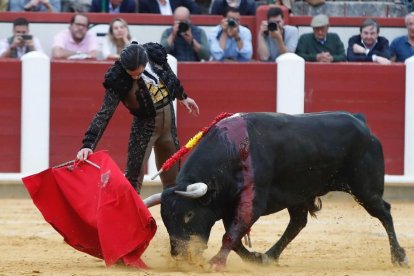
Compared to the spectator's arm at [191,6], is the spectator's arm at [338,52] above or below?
below

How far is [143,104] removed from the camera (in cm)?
690

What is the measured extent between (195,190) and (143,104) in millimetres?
790

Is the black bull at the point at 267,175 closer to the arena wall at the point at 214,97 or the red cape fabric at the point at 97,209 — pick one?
the red cape fabric at the point at 97,209

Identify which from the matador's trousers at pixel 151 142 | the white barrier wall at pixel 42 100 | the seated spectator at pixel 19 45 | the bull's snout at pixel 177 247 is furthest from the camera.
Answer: the seated spectator at pixel 19 45

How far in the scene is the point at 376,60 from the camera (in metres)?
11.4

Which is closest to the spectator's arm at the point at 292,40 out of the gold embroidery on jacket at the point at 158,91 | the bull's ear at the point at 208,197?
the gold embroidery on jacket at the point at 158,91

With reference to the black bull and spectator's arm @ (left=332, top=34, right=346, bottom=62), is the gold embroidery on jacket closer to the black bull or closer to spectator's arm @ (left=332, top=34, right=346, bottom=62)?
the black bull

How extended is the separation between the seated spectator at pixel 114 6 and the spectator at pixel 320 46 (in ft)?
5.36

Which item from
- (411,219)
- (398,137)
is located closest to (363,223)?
(411,219)

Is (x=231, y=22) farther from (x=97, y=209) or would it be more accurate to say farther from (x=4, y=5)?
(x=97, y=209)

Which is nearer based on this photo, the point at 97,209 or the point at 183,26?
the point at 97,209

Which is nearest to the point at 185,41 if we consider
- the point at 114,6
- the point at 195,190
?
the point at 114,6

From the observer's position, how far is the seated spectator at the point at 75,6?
39.5 ft

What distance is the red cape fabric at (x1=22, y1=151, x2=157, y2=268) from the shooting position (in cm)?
662
